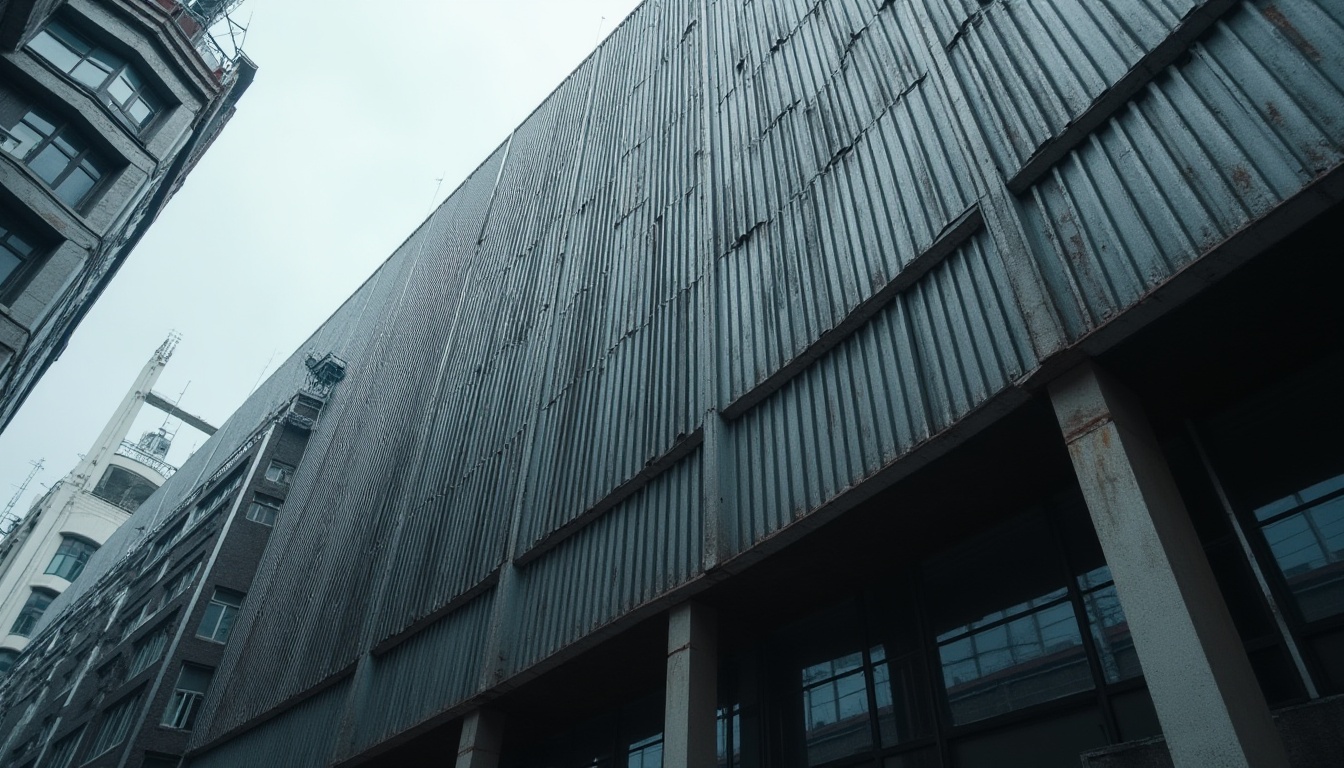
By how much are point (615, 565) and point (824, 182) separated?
22.2 feet

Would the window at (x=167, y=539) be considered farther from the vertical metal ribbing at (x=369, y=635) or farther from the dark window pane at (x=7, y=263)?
the vertical metal ribbing at (x=369, y=635)

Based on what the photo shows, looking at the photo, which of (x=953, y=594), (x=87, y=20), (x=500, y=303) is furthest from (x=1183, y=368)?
(x=87, y=20)

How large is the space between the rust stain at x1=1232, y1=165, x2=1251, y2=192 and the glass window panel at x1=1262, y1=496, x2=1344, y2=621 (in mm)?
3038

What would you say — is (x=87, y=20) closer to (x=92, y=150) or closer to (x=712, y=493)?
(x=92, y=150)

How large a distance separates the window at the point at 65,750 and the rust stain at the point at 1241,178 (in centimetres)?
4473

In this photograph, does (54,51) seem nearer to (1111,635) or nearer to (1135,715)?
(1111,635)

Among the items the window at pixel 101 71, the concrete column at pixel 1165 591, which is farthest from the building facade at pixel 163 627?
the concrete column at pixel 1165 591

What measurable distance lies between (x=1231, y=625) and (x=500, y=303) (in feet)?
Answer: 63.2

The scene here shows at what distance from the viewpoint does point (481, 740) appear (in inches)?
529

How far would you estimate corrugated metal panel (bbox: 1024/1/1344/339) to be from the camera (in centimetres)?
671

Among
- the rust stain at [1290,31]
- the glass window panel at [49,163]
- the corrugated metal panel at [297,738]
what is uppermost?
the glass window panel at [49,163]

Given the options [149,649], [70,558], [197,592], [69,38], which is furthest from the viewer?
[70,558]

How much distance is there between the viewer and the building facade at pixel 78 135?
1958cm

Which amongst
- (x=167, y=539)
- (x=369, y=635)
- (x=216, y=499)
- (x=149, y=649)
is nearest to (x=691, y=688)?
(x=369, y=635)
